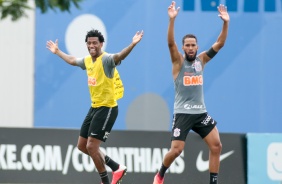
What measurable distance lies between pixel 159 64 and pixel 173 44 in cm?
863

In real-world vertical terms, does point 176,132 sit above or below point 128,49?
below

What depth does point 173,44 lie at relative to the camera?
1238cm

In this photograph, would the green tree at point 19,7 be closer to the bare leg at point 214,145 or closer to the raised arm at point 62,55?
the bare leg at point 214,145

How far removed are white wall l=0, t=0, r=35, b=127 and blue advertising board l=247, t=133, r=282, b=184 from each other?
627 cm

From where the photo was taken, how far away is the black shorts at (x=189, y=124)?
12578mm

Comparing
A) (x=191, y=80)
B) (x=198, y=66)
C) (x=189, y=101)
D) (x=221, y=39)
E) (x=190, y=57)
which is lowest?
(x=189, y=101)

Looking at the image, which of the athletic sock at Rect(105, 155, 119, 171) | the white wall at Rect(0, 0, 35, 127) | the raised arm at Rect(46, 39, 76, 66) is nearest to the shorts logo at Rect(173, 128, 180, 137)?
the athletic sock at Rect(105, 155, 119, 171)

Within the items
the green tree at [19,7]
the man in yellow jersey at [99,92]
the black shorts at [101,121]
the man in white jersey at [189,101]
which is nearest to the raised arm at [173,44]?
the man in white jersey at [189,101]

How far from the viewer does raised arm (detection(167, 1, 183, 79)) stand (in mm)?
12312

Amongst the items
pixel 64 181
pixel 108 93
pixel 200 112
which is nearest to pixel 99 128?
pixel 108 93

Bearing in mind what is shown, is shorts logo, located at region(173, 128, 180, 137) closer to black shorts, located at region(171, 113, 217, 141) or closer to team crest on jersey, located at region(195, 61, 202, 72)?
black shorts, located at region(171, 113, 217, 141)

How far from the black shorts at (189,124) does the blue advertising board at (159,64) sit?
8.05 metres

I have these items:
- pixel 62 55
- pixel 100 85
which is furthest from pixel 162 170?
pixel 62 55

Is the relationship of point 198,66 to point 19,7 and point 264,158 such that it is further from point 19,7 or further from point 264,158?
point 19,7
